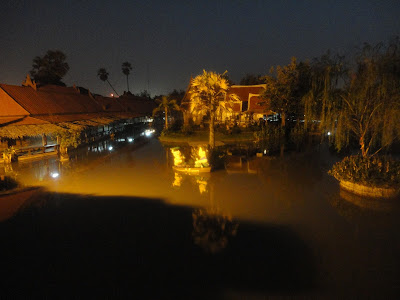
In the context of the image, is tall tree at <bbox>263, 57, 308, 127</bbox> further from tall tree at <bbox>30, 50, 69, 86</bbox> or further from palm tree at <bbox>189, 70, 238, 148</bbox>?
tall tree at <bbox>30, 50, 69, 86</bbox>

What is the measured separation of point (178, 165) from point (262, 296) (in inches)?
438

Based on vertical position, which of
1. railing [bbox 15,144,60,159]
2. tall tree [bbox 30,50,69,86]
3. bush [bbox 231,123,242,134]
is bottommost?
railing [bbox 15,144,60,159]

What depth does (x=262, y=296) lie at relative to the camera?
5.66 m

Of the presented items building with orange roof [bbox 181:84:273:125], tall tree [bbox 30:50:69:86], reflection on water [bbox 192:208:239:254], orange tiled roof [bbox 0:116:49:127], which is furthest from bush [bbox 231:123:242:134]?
tall tree [bbox 30:50:69:86]

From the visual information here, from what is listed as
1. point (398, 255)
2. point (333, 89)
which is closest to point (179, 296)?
point (398, 255)

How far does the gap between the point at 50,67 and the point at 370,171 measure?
171 feet

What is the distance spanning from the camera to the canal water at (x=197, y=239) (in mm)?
5984

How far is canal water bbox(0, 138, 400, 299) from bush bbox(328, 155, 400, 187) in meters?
0.83

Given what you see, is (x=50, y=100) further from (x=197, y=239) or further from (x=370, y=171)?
(x=370, y=171)

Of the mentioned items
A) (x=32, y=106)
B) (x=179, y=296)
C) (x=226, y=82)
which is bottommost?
(x=179, y=296)

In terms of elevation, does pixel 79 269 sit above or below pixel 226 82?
below

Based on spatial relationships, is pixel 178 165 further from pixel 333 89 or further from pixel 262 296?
pixel 262 296

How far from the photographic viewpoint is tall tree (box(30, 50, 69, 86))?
46719 mm

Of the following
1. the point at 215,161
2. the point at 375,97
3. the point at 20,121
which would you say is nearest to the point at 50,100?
the point at 20,121
